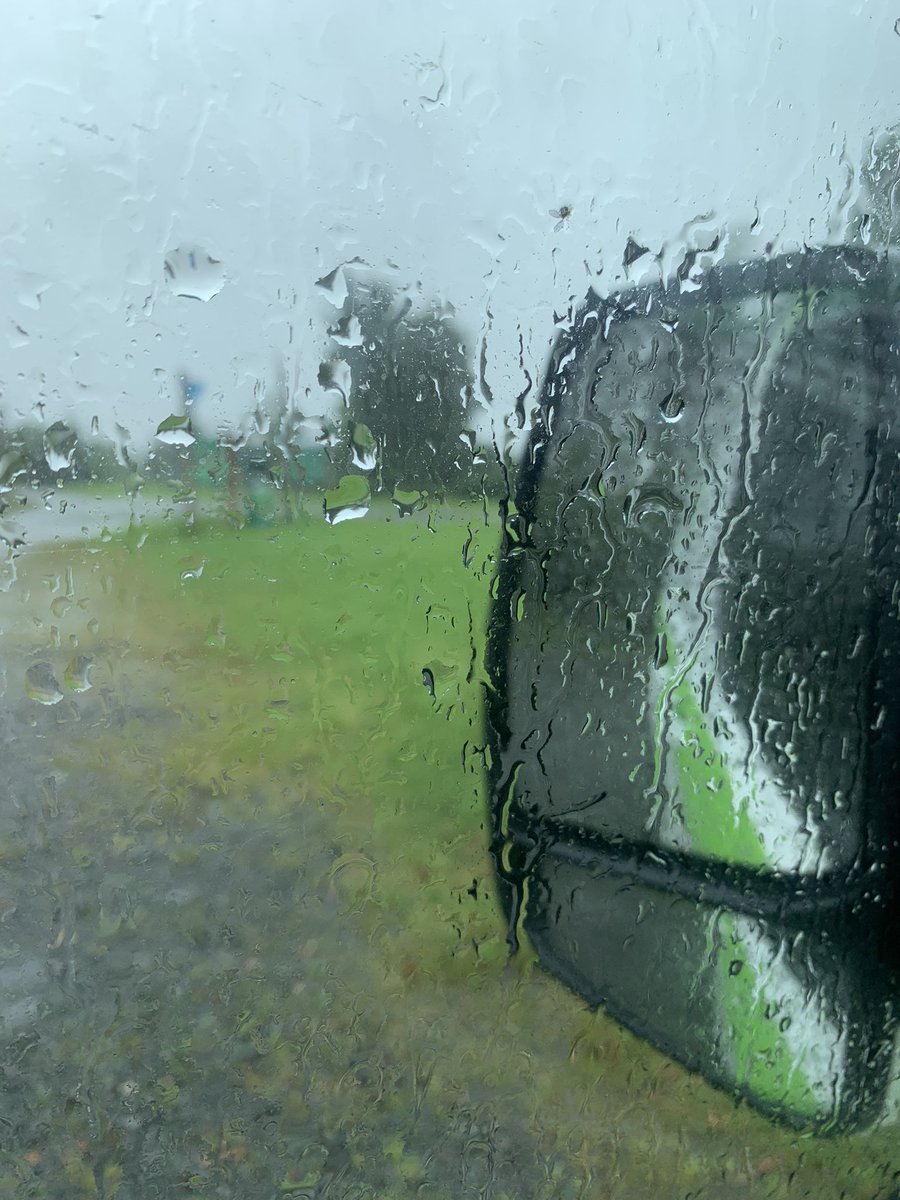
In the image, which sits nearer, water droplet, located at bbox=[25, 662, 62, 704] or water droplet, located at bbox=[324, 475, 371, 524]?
water droplet, located at bbox=[25, 662, 62, 704]

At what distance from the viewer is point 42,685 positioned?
1581mm

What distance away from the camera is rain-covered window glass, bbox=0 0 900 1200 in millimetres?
1562

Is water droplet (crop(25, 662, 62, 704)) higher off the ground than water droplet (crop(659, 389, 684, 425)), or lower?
lower

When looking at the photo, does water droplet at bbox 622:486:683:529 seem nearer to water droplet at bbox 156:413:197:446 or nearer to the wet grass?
the wet grass

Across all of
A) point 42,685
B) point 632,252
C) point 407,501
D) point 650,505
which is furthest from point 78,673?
point 632,252

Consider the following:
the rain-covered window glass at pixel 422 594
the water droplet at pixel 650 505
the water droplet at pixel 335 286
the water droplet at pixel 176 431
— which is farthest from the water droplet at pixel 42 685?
the water droplet at pixel 650 505

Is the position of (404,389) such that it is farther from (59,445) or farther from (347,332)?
(59,445)

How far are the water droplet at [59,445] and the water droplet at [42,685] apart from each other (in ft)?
1.06

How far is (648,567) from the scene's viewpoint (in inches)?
77.6

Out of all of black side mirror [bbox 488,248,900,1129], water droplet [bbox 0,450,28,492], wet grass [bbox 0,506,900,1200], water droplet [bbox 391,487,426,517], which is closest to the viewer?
water droplet [bbox 0,450,28,492]

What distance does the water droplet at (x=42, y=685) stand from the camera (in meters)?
1.58

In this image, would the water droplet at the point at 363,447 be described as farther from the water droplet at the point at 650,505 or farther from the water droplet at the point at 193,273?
the water droplet at the point at 650,505

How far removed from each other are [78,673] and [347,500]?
21.0 inches

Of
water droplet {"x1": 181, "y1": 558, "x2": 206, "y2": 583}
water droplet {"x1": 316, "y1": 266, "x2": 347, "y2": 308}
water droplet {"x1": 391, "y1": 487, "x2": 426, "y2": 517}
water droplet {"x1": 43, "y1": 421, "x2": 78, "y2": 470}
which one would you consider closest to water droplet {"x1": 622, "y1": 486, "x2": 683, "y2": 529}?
water droplet {"x1": 391, "y1": 487, "x2": 426, "y2": 517}
